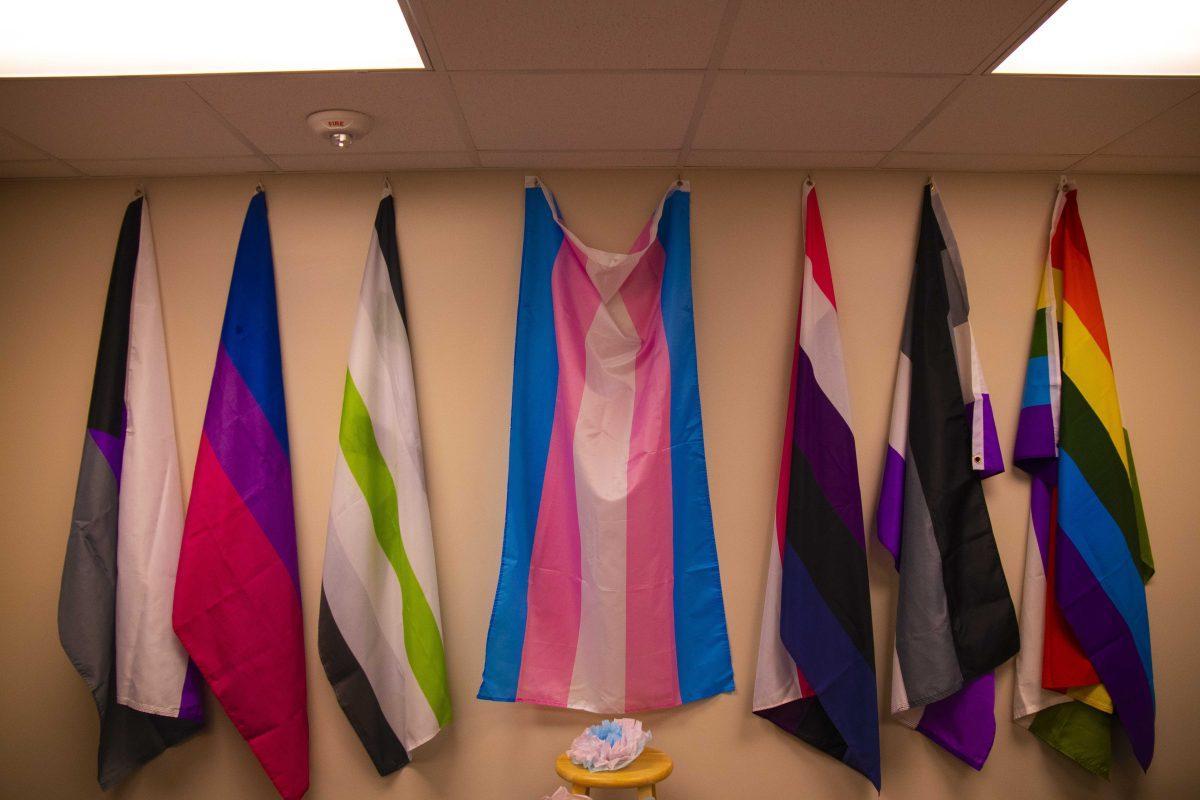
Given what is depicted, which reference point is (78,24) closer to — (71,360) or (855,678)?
(71,360)

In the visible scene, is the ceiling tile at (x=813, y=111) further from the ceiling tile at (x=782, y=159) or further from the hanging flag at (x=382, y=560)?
the hanging flag at (x=382, y=560)

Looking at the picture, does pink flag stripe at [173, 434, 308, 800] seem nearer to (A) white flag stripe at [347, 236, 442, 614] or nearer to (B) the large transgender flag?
(A) white flag stripe at [347, 236, 442, 614]

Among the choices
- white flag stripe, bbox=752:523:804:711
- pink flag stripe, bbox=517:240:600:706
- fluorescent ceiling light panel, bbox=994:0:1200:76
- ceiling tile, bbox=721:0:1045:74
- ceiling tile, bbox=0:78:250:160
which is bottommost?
white flag stripe, bbox=752:523:804:711

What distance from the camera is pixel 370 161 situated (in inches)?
94.8

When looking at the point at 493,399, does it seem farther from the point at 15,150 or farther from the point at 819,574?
the point at 15,150

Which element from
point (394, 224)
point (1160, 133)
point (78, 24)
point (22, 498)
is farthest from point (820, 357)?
point (22, 498)

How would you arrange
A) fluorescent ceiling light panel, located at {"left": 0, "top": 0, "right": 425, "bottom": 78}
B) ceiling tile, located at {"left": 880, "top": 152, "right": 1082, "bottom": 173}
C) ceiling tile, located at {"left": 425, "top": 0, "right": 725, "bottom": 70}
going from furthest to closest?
ceiling tile, located at {"left": 880, "top": 152, "right": 1082, "bottom": 173}, fluorescent ceiling light panel, located at {"left": 0, "top": 0, "right": 425, "bottom": 78}, ceiling tile, located at {"left": 425, "top": 0, "right": 725, "bottom": 70}

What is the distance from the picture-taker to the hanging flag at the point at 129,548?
226 centimetres

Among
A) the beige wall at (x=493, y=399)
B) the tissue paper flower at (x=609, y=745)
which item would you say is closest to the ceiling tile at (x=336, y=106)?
the beige wall at (x=493, y=399)

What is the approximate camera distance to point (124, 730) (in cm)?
231

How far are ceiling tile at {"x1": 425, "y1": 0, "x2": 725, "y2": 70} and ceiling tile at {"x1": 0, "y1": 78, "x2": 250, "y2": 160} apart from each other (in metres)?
0.70

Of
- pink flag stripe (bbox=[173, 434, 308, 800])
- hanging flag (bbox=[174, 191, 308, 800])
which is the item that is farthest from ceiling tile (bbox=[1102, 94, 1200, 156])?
pink flag stripe (bbox=[173, 434, 308, 800])

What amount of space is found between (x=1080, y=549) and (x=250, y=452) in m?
2.38

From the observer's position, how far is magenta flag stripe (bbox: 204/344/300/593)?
92.3 inches
